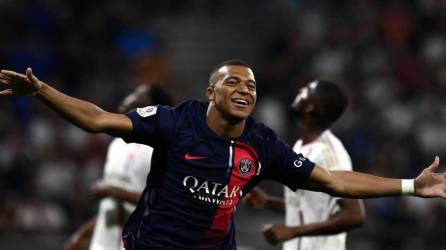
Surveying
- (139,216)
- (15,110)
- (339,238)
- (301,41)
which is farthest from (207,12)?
(139,216)

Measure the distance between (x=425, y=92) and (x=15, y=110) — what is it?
5.78m

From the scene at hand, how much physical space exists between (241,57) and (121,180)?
8.73 metres

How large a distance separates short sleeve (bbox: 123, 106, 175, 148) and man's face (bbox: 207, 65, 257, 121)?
0.91 feet

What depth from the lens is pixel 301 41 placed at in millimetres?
14516

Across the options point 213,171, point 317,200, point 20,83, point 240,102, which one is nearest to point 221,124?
point 240,102

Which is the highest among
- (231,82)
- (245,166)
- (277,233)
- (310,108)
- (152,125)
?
(310,108)

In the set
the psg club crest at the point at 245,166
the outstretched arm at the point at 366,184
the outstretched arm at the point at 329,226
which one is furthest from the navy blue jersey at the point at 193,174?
the outstretched arm at the point at 329,226

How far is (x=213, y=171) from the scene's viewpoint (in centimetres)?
516

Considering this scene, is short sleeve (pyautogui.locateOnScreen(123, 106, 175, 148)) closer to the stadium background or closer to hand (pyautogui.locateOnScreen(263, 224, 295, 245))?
hand (pyautogui.locateOnScreen(263, 224, 295, 245))

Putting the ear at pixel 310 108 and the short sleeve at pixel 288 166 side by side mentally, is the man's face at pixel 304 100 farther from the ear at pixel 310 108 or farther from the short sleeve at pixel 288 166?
the short sleeve at pixel 288 166

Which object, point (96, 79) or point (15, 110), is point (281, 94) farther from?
point (15, 110)

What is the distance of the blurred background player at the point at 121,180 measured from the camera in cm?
688

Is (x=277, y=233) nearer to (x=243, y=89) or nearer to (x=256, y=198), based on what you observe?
(x=256, y=198)

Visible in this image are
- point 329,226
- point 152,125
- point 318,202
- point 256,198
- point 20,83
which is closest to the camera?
point 20,83
